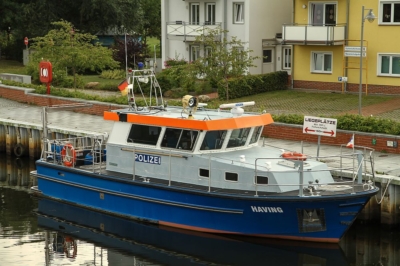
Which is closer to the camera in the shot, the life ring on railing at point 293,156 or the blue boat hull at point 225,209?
the blue boat hull at point 225,209

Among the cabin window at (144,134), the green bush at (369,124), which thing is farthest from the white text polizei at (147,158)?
the green bush at (369,124)

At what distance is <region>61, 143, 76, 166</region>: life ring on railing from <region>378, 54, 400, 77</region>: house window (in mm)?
20022

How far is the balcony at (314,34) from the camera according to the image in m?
40.8

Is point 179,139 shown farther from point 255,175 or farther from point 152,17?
point 152,17

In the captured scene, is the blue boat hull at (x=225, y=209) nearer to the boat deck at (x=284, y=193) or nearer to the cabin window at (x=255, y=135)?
the boat deck at (x=284, y=193)

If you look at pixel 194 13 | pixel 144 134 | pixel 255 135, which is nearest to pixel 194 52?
pixel 194 13

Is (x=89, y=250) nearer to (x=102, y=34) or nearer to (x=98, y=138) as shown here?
(x=98, y=138)

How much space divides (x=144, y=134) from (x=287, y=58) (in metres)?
24.0

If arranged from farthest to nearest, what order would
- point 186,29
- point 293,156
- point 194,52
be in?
point 194,52, point 186,29, point 293,156

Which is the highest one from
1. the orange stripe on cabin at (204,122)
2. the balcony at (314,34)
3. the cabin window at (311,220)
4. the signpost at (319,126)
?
the balcony at (314,34)

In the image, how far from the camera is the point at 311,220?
20922mm

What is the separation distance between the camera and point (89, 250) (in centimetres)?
2162

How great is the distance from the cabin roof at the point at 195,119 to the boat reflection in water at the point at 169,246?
9.50ft

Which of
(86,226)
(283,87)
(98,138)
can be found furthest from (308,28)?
(86,226)
